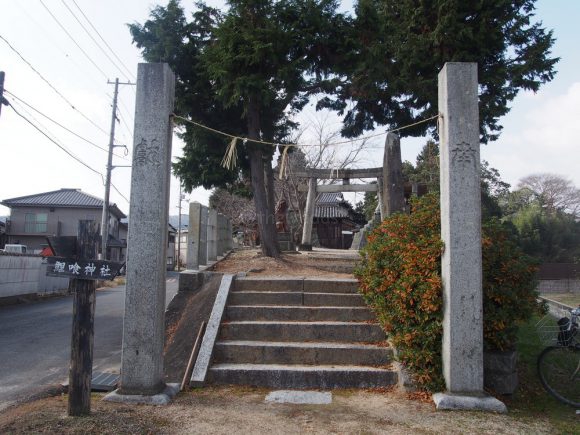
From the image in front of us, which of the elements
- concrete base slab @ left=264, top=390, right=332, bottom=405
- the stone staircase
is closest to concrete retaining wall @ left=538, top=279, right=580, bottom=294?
the stone staircase

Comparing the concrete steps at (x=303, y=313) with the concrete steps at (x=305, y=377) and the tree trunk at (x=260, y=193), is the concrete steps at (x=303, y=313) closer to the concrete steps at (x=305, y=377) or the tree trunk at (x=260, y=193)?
the concrete steps at (x=305, y=377)

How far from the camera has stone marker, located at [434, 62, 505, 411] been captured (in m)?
4.96

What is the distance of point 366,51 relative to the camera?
10.0 meters

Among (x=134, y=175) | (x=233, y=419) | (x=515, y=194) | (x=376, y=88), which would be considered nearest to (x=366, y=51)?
(x=376, y=88)

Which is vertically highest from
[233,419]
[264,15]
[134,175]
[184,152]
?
[264,15]

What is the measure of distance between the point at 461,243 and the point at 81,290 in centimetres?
431

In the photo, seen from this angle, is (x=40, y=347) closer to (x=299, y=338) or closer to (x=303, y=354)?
(x=299, y=338)

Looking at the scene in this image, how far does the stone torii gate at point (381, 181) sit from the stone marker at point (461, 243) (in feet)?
→ 20.6

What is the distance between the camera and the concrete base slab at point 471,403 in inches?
188

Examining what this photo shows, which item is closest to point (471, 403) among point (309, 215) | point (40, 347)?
point (40, 347)

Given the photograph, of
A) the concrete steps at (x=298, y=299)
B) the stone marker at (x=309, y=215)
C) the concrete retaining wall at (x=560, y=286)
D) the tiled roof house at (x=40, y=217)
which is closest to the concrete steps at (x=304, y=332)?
the concrete steps at (x=298, y=299)

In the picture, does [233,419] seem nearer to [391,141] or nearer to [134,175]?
[134,175]

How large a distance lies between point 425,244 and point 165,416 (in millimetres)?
3709

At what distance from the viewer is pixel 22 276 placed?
57.1 ft
